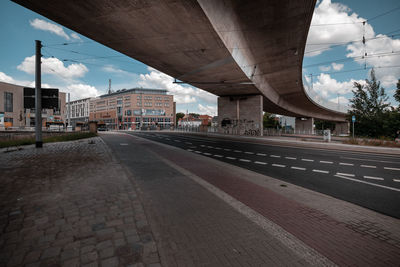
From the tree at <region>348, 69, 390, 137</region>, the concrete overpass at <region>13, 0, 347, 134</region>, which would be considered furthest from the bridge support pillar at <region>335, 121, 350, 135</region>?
the concrete overpass at <region>13, 0, 347, 134</region>

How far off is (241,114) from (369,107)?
1616 cm

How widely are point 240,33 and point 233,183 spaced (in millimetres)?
11656

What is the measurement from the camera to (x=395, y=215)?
3.64 metres

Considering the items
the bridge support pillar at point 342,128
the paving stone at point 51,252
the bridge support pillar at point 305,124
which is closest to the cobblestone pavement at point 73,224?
the paving stone at point 51,252

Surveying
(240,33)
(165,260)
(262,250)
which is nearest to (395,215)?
(262,250)

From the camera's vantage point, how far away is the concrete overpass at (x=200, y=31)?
29.2 feet

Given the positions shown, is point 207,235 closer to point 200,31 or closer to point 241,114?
point 200,31

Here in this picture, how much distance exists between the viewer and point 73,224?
3.02 metres

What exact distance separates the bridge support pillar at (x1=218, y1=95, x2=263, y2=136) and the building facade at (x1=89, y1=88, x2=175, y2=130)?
200 feet

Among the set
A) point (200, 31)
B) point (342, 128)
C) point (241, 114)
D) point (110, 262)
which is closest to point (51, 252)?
point (110, 262)

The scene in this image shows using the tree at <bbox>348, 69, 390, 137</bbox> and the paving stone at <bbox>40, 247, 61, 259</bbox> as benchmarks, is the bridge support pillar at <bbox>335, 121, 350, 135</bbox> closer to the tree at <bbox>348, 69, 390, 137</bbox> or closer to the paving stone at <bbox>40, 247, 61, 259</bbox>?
the tree at <bbox>348, 69, 390, 137</bbox>

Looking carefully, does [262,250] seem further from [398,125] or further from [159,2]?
[398,125]

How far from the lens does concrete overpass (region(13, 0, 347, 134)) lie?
891 cm

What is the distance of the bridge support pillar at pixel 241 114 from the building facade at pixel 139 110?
200 ft
